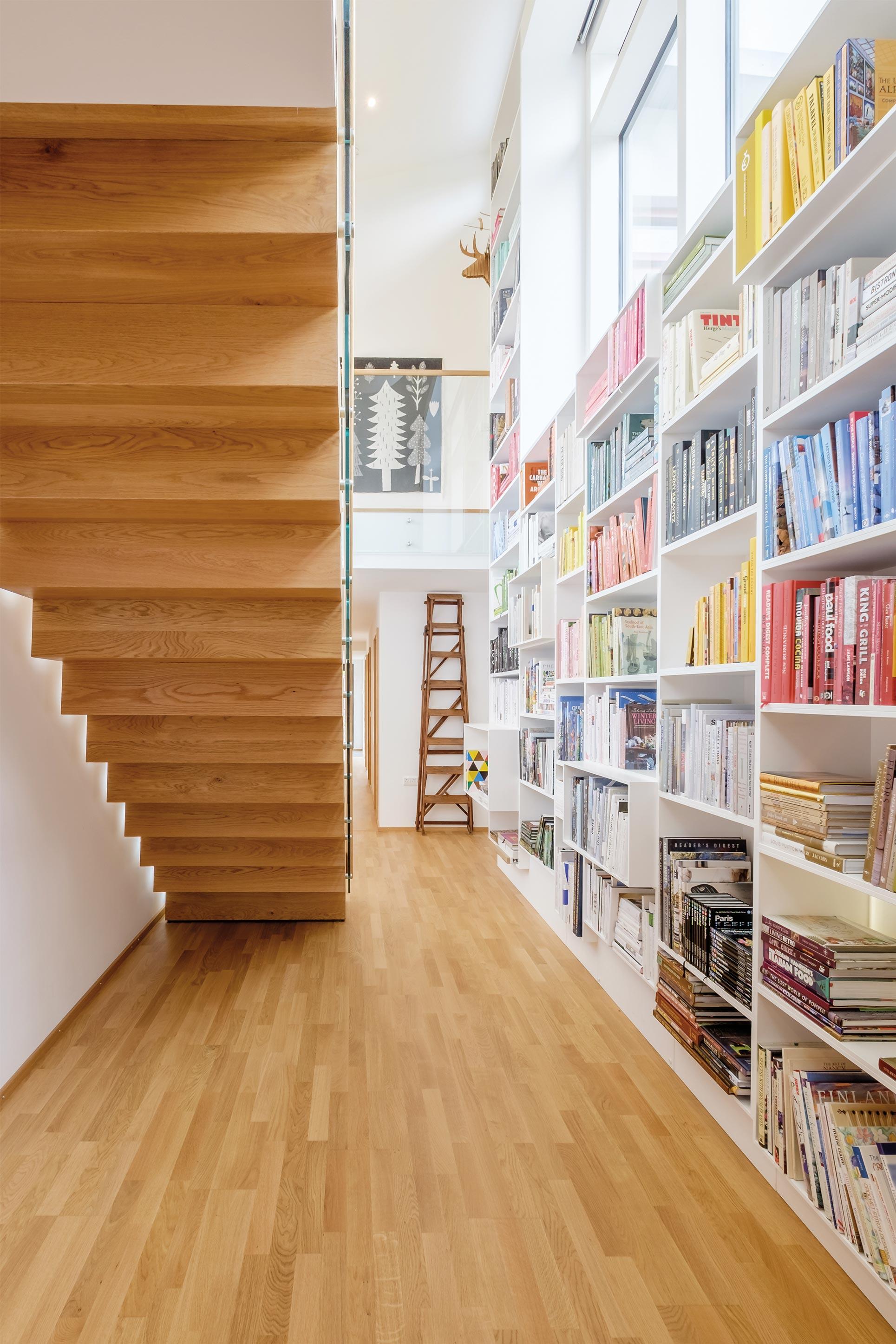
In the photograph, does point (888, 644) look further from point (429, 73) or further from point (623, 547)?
point (429, 73)

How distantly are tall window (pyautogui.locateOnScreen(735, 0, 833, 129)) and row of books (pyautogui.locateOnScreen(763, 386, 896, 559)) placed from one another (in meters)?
1.73

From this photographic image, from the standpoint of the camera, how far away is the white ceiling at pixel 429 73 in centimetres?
573

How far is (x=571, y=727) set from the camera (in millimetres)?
4266

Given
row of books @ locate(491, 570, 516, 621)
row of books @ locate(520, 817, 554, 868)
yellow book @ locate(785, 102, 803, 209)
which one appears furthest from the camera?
row of books @ locate(491, 570, 516, 621)

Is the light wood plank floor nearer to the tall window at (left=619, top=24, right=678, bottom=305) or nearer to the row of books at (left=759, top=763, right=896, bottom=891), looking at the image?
the row of books at (left=759, top=763, right=896, bottom=891)

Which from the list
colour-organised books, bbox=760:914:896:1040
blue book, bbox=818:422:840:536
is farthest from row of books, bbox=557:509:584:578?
colour-organised books, bbox=760:914:896:1040

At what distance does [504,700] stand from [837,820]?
4.51 m

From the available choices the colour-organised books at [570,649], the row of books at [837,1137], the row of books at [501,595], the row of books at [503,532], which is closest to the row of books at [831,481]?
the row of books at [837,1137]

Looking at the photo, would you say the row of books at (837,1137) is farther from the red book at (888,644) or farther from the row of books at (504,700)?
the row of books at (504,700)

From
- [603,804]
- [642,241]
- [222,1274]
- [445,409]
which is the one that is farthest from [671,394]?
[445,409]

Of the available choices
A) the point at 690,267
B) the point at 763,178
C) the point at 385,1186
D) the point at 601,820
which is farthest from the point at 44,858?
the point at 763,178

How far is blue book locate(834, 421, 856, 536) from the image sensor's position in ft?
6.04

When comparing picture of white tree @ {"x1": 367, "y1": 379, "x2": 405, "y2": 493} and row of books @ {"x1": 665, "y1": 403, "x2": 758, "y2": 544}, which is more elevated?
picture of white tree @ {"x1": 367, "y1": 379, "x2": 405, "y2": 493}

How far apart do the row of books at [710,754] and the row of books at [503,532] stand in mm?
2889
